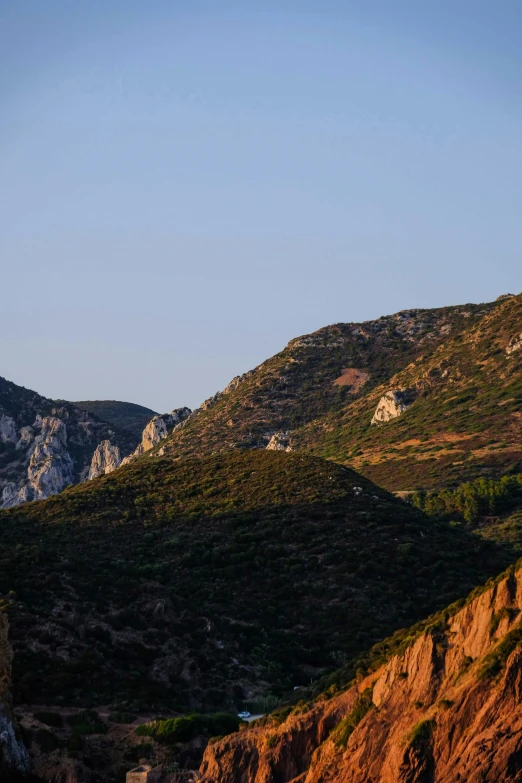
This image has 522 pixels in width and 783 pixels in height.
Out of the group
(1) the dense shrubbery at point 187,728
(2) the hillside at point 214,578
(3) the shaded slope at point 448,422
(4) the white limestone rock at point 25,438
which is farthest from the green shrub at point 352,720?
(4) the white limestone rock at point 25,438

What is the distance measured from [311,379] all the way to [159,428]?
2693cm

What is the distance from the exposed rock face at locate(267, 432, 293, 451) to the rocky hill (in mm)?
199

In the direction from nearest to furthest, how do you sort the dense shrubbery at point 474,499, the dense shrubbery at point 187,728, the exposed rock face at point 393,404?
the dense shrubbery at point 187,728
the dense shrubbery at point 474,499
the exposed rock face at point 393,404

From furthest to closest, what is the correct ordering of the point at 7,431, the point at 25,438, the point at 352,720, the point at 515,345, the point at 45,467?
the point at 7,431
the point at 25,438
the point at 45,467
the point at 515,345
the point at 352,720

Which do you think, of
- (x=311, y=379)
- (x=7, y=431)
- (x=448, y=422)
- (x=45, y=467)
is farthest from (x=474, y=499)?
(x=7, y=431)

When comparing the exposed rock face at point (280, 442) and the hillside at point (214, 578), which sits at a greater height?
the exposed rock face at point (280, 442)

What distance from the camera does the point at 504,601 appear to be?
29.0m

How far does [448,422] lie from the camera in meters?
138

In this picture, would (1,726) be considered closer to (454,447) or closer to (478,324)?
(454,447)

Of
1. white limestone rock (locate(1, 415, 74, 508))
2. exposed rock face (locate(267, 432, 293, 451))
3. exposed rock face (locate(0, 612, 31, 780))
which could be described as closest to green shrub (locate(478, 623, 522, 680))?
exposed rock face (locate(0, 612, 31, 780))

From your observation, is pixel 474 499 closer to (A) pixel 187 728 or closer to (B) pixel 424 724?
(A) pixel 187 728

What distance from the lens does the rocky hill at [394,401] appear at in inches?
5113

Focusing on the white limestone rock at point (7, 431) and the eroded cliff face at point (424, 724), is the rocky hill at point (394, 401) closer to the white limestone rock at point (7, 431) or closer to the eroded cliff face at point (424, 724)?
the white limestone rock at point (7, 431)

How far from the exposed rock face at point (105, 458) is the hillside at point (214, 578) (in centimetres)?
8131
